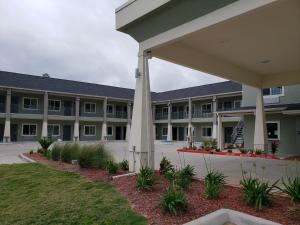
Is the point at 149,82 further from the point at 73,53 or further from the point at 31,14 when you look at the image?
the point at 73,53

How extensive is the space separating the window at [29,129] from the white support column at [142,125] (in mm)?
29416

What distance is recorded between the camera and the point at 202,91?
38438 mm

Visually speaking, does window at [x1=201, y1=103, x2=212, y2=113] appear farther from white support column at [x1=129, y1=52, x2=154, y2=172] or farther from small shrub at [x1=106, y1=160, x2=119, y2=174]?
small shrub at [x1=106, y1=160, x2=119, y2=174]

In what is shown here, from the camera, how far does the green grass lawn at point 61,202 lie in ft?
17.3

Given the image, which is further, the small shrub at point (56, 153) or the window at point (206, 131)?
the window at point (206, 131)

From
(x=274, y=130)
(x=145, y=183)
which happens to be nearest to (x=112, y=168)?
(x=145, y=183)

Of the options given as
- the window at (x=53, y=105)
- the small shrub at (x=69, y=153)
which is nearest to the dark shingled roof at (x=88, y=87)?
the window at (x=53, y=105)

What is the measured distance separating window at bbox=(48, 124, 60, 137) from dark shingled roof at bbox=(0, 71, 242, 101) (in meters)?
5.01

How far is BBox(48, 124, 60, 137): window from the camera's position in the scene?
36.2 m

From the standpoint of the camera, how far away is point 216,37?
9.06 metres

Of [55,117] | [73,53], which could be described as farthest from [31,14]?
[55,117]

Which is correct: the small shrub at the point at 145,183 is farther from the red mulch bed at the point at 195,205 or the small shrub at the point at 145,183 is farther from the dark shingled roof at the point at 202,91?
the dark shingled roof at the point at 202,91

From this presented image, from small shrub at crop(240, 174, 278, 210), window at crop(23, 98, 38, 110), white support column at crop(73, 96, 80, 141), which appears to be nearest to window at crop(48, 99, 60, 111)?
window at crop(23, 98, 38, 110)

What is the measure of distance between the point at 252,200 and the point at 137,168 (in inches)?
171
